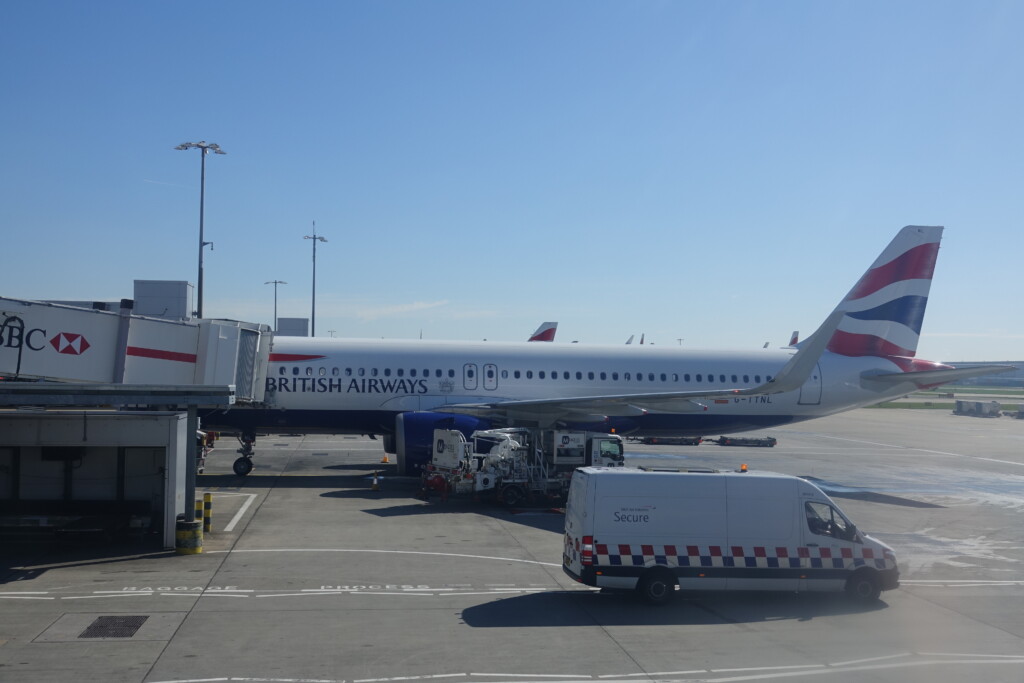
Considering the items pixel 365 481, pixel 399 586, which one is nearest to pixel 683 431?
pixel 365 481

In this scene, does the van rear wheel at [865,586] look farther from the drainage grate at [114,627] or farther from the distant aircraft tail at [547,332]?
the distant aircraft tail at [547,332]

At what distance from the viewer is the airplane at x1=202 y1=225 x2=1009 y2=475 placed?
29939 mm

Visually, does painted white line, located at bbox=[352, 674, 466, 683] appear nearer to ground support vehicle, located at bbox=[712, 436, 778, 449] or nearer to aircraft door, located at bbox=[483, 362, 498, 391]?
aircraft door, located at bbox=[483, 362, 498, 391]

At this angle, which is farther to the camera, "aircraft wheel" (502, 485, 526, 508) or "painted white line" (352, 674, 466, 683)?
"aircraft wheel" (502, 485, 526, 508)

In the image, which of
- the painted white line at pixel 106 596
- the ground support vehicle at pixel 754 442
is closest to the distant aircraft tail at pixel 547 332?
the ground support vehicle at pixel 754 442

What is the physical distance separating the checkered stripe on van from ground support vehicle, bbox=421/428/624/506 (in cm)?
1116

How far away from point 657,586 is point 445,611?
3.41 metres

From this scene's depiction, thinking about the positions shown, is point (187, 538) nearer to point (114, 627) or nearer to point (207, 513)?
point (207, 513)

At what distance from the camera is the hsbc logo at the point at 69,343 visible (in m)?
19.0

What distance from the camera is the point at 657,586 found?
14.4 metres

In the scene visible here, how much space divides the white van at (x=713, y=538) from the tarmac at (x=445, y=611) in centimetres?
46

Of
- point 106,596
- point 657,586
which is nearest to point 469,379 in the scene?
point 657,586

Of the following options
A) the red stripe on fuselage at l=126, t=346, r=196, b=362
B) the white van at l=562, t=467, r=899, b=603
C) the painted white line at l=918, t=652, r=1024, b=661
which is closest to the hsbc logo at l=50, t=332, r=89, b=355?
the red stripe on fuselage at l=126, t=346, r=196, b=362

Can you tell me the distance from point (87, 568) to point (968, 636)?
1509 cm
